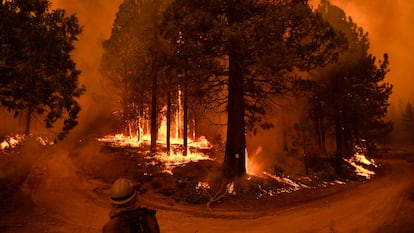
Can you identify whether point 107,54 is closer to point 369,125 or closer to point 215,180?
point 215,180

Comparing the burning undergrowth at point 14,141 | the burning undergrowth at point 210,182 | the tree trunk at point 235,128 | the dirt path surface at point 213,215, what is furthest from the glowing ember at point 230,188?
the burning undergrowth at point 14,141

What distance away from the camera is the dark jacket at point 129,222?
3.34m

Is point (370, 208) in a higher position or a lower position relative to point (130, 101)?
lower

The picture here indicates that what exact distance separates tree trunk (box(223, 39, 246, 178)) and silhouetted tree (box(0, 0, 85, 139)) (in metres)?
7.44

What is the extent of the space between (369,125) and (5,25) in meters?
35.9

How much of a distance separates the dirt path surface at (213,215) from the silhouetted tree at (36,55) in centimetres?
298

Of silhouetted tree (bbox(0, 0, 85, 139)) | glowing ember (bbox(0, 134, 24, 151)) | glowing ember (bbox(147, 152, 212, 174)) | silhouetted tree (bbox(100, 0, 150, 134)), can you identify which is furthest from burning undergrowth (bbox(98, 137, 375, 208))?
glowing ember (bbox(0, 134, 24, 151))

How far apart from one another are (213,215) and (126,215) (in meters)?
10.0

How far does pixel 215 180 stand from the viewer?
17.0 meters

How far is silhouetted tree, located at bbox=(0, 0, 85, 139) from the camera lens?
437 inches

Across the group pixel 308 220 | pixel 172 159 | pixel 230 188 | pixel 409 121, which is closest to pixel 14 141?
pixel 172 159

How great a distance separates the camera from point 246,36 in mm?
14695

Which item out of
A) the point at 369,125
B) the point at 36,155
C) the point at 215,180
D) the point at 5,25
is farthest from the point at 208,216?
the point at 369,125

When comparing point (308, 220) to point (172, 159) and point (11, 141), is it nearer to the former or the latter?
point (172, 159)
